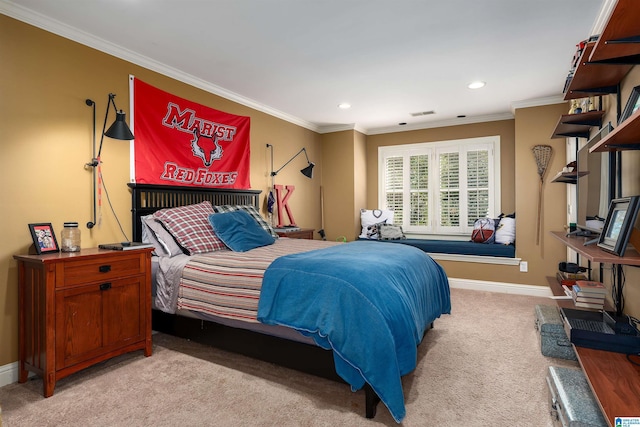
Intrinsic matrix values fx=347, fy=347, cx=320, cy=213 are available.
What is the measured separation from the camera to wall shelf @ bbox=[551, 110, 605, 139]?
107 inches

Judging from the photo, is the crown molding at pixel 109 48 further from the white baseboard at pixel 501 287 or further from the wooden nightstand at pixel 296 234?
the white baseboard at pixel 501 287

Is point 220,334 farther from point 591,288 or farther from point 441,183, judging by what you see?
point 441,183

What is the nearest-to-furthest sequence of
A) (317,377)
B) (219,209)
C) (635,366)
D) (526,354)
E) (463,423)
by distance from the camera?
1. (635,366)
2. (463,423)
3. (317,377)
4. (526,354)
5. (219,209)

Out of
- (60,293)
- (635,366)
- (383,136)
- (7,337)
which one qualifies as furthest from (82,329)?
(383,136)

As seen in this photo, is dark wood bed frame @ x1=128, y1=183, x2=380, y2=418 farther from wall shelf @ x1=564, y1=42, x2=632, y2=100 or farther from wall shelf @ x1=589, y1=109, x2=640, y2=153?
wall shelf @ x1=564, y1=42, x2=632, y2=100

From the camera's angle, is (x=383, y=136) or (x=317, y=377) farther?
(x=383, y=136)

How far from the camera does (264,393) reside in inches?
81.4

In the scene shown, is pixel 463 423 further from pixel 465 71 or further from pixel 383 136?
pixel 383 136

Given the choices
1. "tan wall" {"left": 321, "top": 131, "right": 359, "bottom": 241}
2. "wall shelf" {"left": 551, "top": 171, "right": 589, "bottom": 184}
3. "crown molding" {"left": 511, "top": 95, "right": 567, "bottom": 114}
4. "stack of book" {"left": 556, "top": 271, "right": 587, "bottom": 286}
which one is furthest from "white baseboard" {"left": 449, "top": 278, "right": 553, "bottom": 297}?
"crown molding" {"left": 511, "top": 95, "right": 567, "bottom": 114}

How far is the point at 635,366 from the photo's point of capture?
1598 mm

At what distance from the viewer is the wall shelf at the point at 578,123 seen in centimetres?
273

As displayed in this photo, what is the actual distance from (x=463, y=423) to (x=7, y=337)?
2814 millimetres

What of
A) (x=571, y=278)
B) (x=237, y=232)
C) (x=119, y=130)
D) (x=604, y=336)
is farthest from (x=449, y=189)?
(x=119, y=130)

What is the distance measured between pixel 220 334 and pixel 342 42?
2.45m
